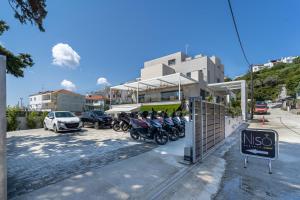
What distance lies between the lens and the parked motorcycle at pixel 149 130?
736cm

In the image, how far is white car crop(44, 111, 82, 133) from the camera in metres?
10.8

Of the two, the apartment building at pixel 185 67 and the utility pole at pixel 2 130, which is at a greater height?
the apartment building at pixel 185 67

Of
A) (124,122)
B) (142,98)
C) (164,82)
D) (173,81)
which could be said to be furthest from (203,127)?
(142,98)

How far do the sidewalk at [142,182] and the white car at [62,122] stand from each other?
24.6 feet

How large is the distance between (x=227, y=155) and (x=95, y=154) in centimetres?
458

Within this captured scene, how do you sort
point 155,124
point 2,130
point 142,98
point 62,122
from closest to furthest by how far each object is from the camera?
point 2,130 → point 155,124 → point 62,122 → point 142,98

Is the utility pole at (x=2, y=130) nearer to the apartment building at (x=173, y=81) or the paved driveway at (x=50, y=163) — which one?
the paved driveway at (x=50, y=163)

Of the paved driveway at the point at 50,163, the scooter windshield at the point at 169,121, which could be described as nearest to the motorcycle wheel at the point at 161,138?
the scooter windshield at the point at 169,121

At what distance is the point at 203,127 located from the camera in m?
5.54

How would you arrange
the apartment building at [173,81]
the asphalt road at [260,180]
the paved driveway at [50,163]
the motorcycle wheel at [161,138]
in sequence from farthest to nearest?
the apartment building at [173,81] → the motorcycle wheel at [161,138] → the paved driveway at [50,163] → the asphalt road at [260,180]

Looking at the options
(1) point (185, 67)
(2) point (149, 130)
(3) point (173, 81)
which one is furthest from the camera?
(1) point (185, 67)

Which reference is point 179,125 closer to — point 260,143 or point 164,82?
point 260,143

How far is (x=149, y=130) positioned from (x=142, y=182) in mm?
4019

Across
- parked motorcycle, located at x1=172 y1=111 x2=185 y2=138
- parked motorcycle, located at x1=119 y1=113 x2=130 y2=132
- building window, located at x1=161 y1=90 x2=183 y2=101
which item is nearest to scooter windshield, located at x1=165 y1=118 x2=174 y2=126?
parked motorcycle, located at x1=172 y1=111 x2=185 y2=138
